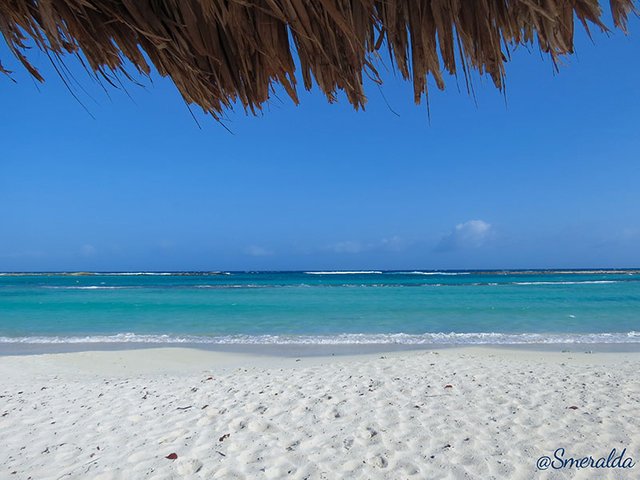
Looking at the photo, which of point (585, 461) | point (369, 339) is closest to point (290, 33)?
point (585, 461)

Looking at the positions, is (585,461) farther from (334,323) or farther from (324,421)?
(334,323)

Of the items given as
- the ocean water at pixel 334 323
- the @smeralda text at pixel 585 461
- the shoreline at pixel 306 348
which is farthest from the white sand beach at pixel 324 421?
the ocean water at pixel 334 323

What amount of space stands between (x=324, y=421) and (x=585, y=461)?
1.86m

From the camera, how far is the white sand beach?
268 cm

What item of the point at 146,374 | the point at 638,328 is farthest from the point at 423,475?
the point at 638,328

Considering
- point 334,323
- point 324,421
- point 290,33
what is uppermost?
point 290,33

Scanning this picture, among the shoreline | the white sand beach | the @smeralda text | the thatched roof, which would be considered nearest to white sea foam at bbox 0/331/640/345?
the shoreline

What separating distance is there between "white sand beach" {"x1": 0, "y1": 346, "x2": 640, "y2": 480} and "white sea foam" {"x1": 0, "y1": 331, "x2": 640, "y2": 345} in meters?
2.69

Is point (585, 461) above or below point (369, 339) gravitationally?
above

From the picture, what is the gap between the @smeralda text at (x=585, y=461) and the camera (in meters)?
2.61

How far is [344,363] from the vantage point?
611 cm

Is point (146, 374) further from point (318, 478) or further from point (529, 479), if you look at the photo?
point (529, 479)

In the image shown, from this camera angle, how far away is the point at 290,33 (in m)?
1.71

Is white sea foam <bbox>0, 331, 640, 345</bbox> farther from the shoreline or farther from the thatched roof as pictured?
the thatched roof
